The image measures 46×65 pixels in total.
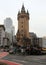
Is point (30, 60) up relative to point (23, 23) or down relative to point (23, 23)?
down

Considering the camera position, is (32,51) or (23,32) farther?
(23,32)

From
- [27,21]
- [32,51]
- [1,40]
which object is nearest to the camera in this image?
[32,51]

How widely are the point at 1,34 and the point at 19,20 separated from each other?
16.6 m

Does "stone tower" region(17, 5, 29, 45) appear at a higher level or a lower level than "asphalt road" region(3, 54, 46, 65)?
higher

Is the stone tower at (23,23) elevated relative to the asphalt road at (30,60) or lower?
elevated

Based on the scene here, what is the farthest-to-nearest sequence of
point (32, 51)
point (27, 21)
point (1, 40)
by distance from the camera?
point (27, 21) < point (1, 40) < point (32, 51)

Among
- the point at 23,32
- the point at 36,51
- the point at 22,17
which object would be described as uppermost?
the point at 22,17

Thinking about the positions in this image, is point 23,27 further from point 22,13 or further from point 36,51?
point 36,51

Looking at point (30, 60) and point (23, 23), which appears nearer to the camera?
point (30, 60)

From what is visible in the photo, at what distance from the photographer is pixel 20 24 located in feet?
495

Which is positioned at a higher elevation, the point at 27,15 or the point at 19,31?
the point at 27,15

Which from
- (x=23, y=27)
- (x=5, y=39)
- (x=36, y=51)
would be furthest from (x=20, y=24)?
(x=36, y=51)

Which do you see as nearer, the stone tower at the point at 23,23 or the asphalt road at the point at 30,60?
the asphalt road at the point at 30,60

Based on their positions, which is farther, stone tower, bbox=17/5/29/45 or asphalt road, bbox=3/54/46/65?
stone tower, bbox=17/5/29/45
